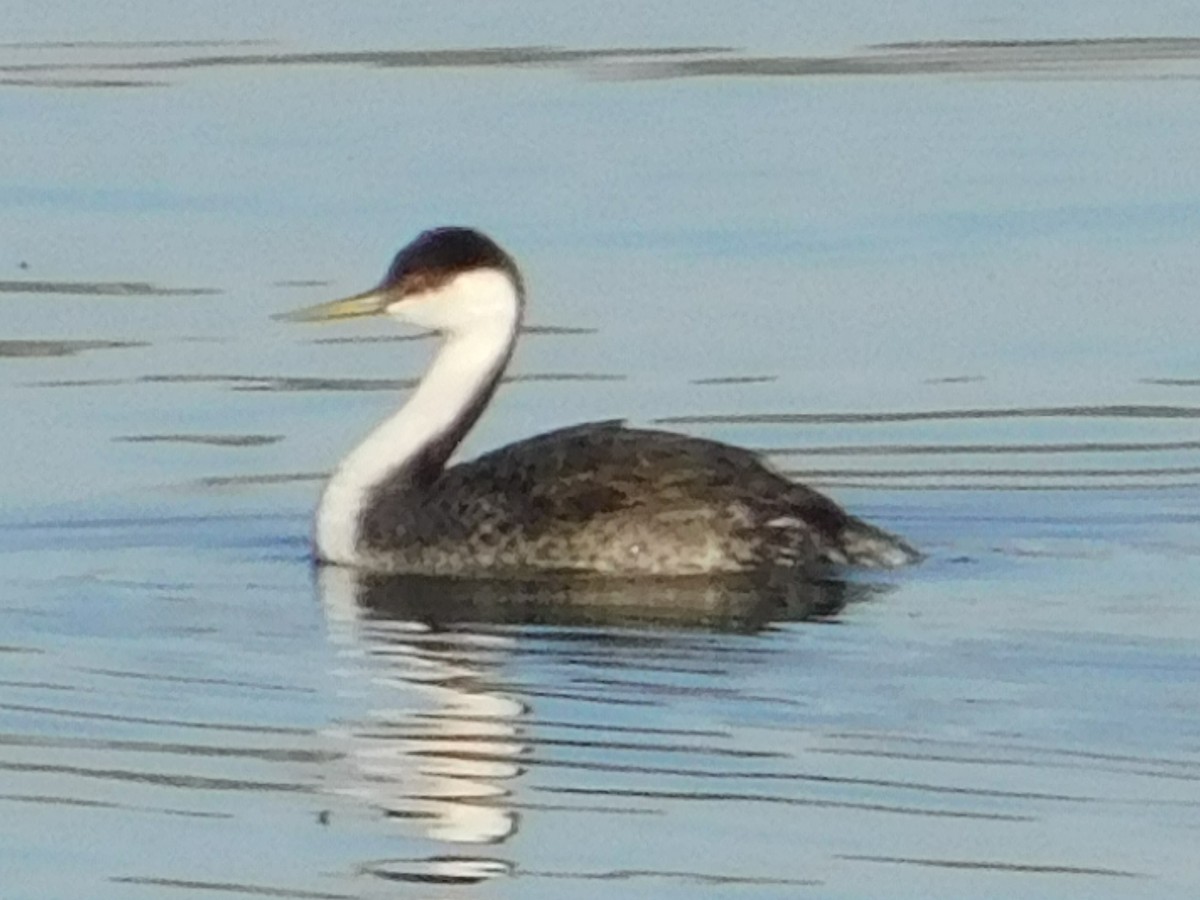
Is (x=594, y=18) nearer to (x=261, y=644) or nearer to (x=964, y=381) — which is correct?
(x=964, y=381)

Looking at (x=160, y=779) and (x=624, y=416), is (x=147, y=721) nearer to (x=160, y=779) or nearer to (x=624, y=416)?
(x=160, y=779)

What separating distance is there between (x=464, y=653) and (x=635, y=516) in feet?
4.51

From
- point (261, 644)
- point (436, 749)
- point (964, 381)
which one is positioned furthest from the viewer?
point (964, 381)

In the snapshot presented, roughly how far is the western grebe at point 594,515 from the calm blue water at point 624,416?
11.9 inches

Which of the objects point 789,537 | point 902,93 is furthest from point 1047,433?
point 902,93

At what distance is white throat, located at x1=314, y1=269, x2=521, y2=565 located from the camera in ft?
45.2

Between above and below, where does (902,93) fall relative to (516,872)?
above

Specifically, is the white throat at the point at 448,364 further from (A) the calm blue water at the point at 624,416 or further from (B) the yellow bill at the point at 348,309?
(A) the calm blue water at the point at 624,416

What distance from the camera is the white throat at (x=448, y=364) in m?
13.8

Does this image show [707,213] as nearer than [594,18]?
Yes

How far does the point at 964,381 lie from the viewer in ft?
51.9

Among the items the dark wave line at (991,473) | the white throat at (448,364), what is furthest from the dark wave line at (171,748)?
the dark wave line at (991,473)

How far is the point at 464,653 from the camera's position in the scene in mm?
11844

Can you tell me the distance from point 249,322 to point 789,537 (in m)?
4.44
